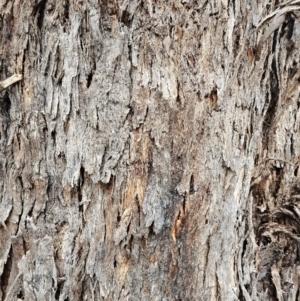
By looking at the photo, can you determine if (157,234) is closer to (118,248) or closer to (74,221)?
(118,248)

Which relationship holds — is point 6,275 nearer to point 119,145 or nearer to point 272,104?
point 119,145

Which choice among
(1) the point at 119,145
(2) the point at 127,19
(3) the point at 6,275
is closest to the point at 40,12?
(2) the point at 127,19

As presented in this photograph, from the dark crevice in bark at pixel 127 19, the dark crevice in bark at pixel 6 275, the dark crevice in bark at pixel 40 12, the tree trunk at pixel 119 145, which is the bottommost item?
the dark crevice in bark at pixel 6 275

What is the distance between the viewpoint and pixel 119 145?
1.02m

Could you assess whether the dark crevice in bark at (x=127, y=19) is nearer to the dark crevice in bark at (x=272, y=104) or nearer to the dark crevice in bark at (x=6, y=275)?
the dark crevice in bark at (x=272, y=104)

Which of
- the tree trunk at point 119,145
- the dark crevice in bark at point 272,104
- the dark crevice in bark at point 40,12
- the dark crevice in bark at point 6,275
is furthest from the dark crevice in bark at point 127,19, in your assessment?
the dark crevice in bark at point 6,275

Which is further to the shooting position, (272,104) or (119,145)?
(272,104)

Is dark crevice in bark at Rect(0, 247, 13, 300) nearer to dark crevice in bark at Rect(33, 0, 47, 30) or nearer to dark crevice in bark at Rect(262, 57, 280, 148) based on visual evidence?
dark crevice in bark at Rect(33, 0, 47, 30)

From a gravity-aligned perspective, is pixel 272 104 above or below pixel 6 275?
above

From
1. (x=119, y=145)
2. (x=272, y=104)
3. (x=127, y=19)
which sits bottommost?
(x=119, y=145)

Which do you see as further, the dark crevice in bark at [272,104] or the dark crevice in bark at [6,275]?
the dark crevice in bark at [272,104]

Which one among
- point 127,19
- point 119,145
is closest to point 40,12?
point 127,19

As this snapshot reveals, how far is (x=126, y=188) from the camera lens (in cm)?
103

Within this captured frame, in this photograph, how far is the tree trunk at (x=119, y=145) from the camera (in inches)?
40.1
